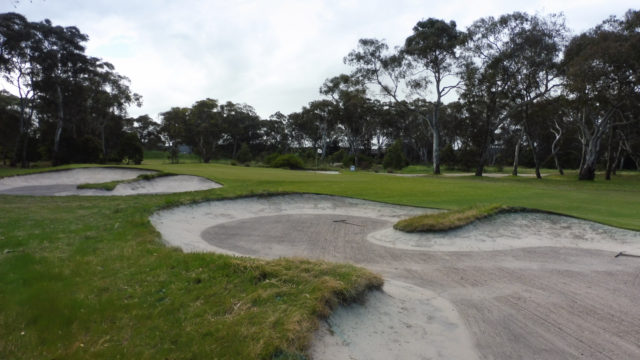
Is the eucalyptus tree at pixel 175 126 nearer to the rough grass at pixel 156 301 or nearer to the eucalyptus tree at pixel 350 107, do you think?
the eucalyptus tree at pixel 350 107

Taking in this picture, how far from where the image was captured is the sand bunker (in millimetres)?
17250

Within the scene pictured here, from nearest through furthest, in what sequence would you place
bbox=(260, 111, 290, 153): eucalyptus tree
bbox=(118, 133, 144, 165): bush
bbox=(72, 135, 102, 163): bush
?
bbox=(72, 135, 102, 163): bush < bbox=(118, 133, 144, 165): bush < bbox=(260, 111, 290, 153): eucalyptus tree

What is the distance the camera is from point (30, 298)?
4.06 meters

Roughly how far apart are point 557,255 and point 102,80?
195 ft

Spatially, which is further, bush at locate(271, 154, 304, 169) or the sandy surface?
bush at locate(271, 154, 304, 169)

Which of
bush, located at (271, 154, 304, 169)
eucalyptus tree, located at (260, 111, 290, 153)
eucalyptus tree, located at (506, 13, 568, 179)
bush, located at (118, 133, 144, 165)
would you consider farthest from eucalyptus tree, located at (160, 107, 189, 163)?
eucalyptus tree, located at (506, 13, 568, 179)

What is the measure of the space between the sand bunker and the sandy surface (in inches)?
306

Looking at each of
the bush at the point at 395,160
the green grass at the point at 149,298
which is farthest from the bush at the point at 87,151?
the green grass at the point at 149,298

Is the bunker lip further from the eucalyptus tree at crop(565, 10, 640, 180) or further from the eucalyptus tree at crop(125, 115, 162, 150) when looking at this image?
the eucalyptus tree at crop(125, 115, 162, 150)

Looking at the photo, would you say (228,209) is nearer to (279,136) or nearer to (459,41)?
(459,41)

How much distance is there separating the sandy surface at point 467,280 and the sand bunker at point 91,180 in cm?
778

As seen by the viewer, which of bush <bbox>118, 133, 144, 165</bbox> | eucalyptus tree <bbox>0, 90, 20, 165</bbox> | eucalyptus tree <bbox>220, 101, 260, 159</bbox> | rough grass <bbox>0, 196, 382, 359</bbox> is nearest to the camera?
rough grass <bbox>0, 196, 382, 359</bbox>

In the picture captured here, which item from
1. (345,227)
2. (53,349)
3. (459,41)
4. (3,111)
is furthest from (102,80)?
(53,349)

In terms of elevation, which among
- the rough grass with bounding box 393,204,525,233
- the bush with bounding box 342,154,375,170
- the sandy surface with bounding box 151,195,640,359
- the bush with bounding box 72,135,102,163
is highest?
the bush with bounding box 72,135,102,163
